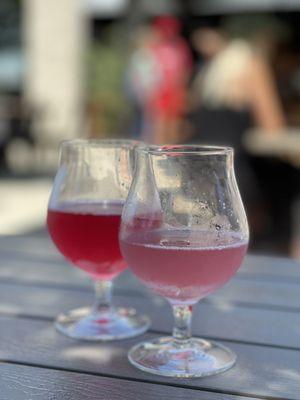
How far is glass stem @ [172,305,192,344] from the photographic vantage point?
1.17 m

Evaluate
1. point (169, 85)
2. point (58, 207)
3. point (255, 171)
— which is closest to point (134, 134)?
point (169, 85)

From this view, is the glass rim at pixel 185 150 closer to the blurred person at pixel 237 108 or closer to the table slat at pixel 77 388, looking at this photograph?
the table slat at pixel 77 388

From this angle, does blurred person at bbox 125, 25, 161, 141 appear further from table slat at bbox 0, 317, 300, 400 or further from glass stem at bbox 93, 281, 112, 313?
table slat at bbox 0, 317, 300, 400

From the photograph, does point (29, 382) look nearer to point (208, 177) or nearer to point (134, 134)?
point (208, 177)

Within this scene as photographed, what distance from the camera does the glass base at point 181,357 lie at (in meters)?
1.10

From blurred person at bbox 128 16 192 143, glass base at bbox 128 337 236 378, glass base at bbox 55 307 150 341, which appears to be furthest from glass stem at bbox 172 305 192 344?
blurred person at bbox 128 16 192 143

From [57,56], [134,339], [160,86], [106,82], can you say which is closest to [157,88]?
[160,86]

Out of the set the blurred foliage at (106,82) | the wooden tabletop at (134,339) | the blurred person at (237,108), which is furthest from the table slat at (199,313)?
the blurred foliage at (106,82)

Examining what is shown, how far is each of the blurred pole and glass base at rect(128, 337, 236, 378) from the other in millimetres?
9435

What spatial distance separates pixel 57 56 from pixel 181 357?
10116mm

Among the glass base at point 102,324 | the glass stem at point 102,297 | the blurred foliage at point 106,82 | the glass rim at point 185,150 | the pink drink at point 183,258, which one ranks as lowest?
the glass base at point 102,324

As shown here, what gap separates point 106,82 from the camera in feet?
34.7

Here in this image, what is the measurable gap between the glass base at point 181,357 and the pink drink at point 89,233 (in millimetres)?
169

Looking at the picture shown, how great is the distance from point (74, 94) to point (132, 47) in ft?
10.3
